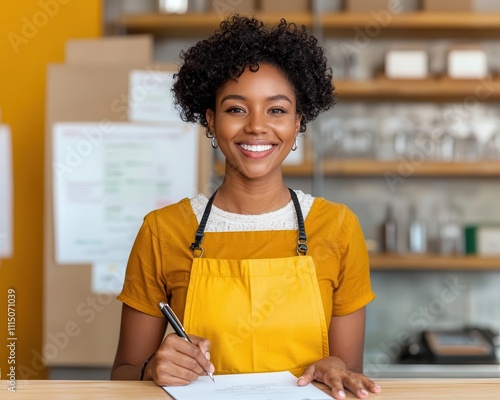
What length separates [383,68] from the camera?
379 centimetres

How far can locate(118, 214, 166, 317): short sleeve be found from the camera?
1.51m

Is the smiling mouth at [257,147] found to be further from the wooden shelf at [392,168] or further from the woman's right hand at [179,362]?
the wooden shelf at [392,168]

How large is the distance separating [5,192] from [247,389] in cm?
217

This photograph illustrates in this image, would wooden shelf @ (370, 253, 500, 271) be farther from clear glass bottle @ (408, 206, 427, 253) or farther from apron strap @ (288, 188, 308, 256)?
apron strap @ (288, 188, 308, 256)

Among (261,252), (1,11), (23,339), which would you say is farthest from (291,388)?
(1,11)

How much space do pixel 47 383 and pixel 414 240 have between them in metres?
2.69

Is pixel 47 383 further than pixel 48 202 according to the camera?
No

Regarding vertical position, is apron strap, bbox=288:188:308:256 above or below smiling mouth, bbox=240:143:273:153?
below

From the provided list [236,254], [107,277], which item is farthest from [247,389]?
[107,277]

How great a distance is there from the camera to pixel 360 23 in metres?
3.65

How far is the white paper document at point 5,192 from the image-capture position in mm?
3113

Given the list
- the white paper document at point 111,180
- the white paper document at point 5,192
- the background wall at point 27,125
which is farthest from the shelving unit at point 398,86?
the white paper document at point 111,180

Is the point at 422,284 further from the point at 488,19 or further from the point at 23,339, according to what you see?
the point at 23,339

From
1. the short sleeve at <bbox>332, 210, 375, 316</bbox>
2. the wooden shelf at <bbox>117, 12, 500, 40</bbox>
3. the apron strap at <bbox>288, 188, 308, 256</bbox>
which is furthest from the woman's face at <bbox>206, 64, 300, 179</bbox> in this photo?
the wooden shelf at <bbox>117, 12, 500, 40</bbox>
